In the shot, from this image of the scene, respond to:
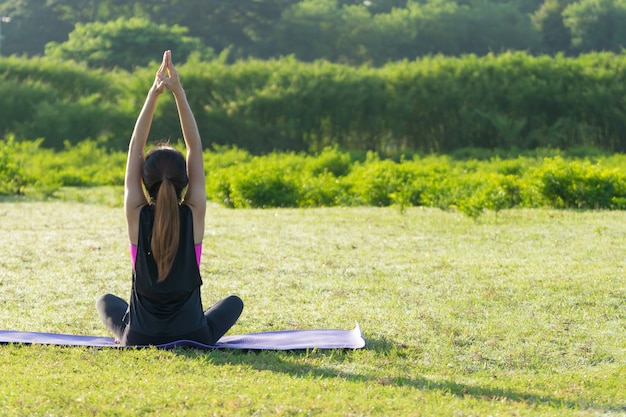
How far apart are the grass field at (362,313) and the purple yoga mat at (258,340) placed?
69mm

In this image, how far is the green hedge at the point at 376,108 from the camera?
19578 mm

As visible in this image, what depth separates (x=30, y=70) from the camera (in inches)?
840

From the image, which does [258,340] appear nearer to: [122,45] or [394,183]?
[394,183]

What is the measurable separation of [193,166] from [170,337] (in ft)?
2.65

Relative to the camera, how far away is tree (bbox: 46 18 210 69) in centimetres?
3188

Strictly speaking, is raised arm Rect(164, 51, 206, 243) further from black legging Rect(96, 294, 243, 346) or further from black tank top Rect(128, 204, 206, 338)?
black legging Rect(96, 294, 243, 346)

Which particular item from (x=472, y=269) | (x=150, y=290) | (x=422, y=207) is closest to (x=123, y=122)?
(x=422, y=207)

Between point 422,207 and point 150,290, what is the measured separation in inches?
272

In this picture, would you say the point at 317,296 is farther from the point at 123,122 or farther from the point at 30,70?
the point at 30,70

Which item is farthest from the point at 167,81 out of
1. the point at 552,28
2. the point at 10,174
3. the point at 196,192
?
the point at 552,28

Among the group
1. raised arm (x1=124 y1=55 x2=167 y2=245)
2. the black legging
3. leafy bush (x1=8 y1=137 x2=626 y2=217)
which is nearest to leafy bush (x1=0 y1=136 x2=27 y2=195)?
leafy bush (x1=8 y1=137 x2=626 y2=217)

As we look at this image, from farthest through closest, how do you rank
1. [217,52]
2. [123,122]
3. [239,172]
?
1. [217,52]
2. [123,122]
3. [239,172]

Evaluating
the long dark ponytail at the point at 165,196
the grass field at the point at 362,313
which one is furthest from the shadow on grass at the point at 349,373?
the long dark ponytail at the point at 165,196

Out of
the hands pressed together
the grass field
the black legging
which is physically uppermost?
the hands pressed together
